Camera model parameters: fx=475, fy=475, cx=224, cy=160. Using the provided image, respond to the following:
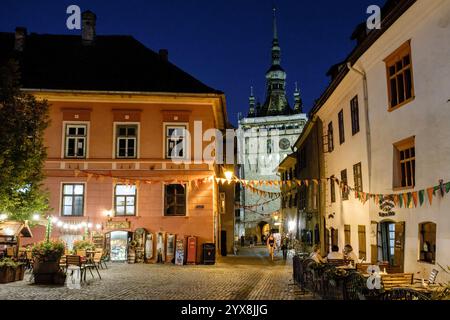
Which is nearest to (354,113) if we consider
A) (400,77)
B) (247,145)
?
(400,77)

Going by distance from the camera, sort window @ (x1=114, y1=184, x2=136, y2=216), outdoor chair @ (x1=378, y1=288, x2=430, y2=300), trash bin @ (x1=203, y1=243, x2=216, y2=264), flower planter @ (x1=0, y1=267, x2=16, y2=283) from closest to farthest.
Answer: outdoor chair @ (x1=378, y1=288, x2=430, y2=300)
flower planter @ (x1=0, y1=267, x2=16, y2=283)
trash bin @ (x1=203, y1=243, x2=216, y2=264)
window @ (x1=114, y1=184, x2=136, y2=216)

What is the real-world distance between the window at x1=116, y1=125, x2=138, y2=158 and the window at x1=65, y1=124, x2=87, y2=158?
183 cm

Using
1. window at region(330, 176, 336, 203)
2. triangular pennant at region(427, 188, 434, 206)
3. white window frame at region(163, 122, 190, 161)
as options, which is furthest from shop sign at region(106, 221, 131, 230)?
triangular pennant at region(427, 188, 434, 206)

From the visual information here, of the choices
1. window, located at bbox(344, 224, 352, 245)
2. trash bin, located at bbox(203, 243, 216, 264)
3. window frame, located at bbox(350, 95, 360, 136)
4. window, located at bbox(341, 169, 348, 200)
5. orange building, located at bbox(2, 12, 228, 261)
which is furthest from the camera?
orange building, located at bbox(2, 12, 228, 261)

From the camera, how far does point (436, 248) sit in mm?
11852

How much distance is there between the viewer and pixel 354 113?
746 inches

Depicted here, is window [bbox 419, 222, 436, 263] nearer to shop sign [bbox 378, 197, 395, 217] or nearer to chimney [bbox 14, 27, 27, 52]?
shop sign [bbox 378, 197, 395, 217]

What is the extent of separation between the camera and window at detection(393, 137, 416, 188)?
1373 centimetres

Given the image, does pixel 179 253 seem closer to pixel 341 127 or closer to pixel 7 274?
pixel 7 274

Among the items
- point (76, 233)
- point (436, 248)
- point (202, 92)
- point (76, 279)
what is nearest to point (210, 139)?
point (202, 92)

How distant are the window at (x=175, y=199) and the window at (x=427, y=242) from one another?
14623 mm

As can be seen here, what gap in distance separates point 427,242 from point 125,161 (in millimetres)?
16901

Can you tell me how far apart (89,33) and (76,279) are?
62.5ft

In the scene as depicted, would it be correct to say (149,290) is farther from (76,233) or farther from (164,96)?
(164,96)
